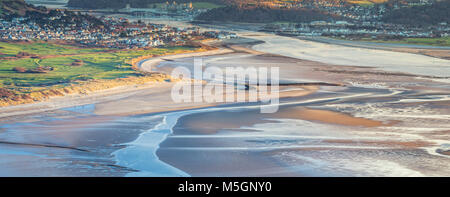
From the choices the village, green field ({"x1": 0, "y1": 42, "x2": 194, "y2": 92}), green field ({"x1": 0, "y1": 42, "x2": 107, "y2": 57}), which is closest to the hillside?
the village

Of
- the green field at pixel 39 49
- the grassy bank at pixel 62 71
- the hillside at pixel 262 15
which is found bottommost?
the grassy bank at pixel 62 71

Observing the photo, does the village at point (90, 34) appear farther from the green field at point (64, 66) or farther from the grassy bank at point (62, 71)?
the green field at point (64, 66)

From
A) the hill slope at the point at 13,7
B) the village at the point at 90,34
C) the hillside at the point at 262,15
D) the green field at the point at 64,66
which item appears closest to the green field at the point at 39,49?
the green field at the point at 64,66

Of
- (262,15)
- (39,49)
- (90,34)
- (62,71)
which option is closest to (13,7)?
(90,34)

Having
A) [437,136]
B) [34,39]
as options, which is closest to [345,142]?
[437,136]

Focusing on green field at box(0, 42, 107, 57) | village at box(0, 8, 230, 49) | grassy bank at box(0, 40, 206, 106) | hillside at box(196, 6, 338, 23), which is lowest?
grassy bank at box(0, 40, 206, 106)

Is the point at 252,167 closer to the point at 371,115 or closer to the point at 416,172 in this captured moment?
the point at 416,172

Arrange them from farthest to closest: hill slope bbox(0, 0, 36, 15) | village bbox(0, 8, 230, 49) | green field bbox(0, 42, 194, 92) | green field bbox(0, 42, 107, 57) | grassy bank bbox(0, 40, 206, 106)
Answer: hill slope bbox(0, 0, 36, 15), village bbox(0, 8, 230, 49), green field bbox(0, 42, 107, 57), green field bbox(0, 42, 194, 92), grassy bank bbox(0, 40, 206, 106)

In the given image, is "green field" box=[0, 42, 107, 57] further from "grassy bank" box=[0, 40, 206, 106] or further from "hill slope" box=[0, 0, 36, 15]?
"hill slope" box=[0, 0, 36, 15]
